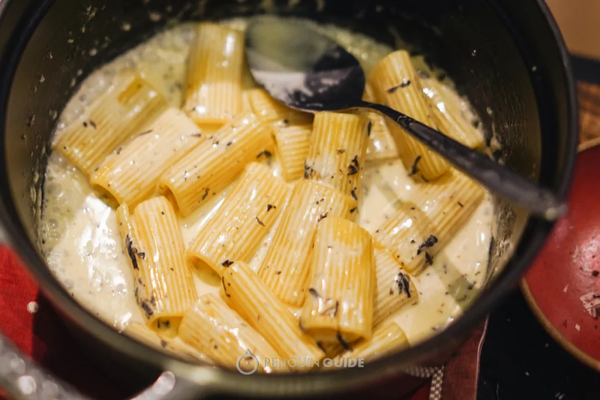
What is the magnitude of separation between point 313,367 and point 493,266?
19.5 inches

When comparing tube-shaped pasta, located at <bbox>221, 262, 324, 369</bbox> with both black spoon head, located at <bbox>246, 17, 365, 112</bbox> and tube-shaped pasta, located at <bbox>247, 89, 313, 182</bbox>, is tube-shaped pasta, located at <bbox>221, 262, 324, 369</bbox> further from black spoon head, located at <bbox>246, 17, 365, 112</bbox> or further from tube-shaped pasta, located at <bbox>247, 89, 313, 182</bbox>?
black spoon head, located at <bbox>246, 17, 365, 112</bbox>

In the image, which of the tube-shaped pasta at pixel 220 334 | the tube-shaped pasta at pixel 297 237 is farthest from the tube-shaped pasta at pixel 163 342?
the tube-shaped pasta at pixel 297 237

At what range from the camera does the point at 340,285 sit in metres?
1.13

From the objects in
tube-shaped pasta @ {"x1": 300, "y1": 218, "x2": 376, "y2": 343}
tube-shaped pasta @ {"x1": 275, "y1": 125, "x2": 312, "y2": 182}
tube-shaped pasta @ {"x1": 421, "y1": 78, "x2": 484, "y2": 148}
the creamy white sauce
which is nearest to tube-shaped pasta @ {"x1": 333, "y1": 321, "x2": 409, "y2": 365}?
tube-shaped pasta @ {"x1": 300, "y1": 218, "x2": 376, "y2": 343}

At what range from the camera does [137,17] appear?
1644 millimetres

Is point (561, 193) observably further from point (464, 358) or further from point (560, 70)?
point (464, 358)

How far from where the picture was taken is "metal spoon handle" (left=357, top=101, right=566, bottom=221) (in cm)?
89

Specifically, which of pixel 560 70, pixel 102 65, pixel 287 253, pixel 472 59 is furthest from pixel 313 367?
pixel 102 65

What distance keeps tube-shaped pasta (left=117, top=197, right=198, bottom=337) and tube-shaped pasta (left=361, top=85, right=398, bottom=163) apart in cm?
54

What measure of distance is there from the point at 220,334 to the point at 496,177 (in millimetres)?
590

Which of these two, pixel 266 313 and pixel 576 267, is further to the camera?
pixel 576 267

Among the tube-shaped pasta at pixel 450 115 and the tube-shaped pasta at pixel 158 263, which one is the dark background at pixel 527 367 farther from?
the tube-shaped pasta at pixel 158 263

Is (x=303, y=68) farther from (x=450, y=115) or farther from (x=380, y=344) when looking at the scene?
(x=380, y=344)

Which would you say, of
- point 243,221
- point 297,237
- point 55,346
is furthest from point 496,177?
point 55,346
